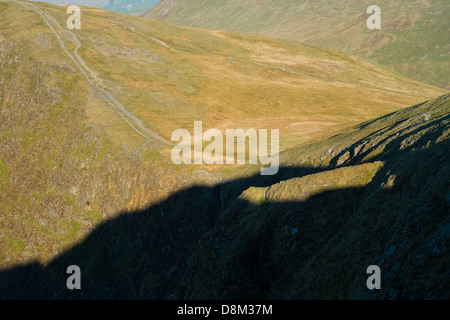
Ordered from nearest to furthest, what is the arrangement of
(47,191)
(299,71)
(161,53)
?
(47,191) < (161,53) < (299,71)

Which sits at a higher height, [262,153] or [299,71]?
[299,71]

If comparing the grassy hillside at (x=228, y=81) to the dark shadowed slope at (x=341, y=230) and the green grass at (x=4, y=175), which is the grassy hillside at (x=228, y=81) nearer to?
the green grass at (x=4, y=175)

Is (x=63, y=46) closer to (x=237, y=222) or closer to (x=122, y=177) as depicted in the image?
(x=122, y=177)

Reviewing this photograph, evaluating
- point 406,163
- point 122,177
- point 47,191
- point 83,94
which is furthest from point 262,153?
point 83,94

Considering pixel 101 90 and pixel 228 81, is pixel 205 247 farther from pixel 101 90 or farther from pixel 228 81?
pixel 228 81
